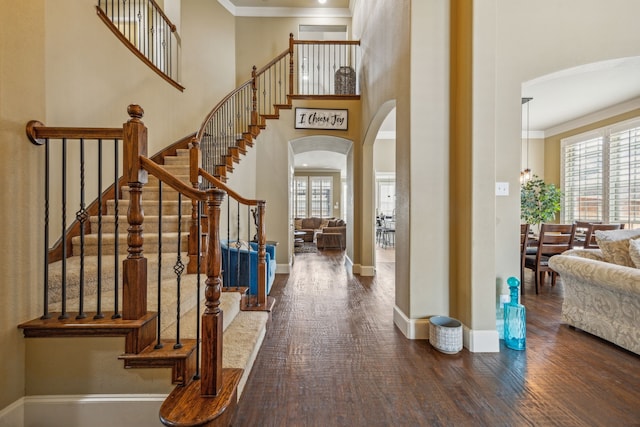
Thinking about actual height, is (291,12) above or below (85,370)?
above

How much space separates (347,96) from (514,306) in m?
4.26

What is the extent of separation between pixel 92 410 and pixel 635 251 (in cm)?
395

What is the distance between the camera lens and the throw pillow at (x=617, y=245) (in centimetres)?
251

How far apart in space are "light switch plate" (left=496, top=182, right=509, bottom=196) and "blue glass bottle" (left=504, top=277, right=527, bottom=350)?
704mm

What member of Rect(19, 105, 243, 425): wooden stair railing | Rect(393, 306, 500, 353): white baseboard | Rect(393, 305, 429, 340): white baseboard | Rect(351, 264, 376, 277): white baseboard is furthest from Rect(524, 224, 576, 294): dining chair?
Rect(19, 105, 243, 425): wooden stair railing

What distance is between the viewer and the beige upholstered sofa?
7.25ft

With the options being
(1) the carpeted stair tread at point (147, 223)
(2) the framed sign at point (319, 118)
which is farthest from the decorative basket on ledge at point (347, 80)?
(1) the carpeted stair tread at point (147, 223)

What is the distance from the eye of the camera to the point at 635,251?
2326 millimetres

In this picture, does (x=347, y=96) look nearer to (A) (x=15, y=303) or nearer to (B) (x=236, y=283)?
(B) (x=236, y=283)

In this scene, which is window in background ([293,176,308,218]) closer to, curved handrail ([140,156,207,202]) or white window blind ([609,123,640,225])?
white window blind ([609,123,640,225])

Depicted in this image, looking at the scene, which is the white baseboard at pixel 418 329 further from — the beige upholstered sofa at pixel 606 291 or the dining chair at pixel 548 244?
the dining chair at pixel 548 244

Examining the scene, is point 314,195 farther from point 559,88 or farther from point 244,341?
point 244,341

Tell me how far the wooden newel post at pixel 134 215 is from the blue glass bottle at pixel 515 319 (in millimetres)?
2638

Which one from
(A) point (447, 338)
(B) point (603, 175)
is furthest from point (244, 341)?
(B) point (603, 175)
